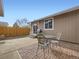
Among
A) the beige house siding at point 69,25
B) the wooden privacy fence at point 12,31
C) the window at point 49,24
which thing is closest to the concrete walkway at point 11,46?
the window at point 49,24

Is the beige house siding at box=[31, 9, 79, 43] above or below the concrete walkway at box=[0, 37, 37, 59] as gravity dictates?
above

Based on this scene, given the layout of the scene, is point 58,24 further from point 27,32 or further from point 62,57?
point 27,32

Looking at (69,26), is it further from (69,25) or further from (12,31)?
(12,31)

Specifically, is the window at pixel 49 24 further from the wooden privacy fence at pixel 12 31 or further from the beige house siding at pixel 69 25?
the wooden privacy fence at pixel 12 31

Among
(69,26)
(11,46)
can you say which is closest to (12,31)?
(11,46)

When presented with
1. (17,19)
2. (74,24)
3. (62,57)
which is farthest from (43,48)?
(17,19)

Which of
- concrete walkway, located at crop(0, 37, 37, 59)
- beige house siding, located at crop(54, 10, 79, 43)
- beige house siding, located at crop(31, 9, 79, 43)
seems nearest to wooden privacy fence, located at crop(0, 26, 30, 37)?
concrete walkway, located at crop(0, 37, 37, 59)

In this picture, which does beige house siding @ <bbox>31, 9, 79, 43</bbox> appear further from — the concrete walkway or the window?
the concrete walkway

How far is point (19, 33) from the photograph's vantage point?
2217 centimetres

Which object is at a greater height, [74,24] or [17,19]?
[17,19]

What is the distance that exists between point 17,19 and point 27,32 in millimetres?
15722

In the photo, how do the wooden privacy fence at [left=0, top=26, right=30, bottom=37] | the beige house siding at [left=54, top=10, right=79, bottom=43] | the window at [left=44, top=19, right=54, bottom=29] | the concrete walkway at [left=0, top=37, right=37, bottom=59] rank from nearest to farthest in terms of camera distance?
the concrete walkway at [left=0, top=37, right=37, bottom=59]
the beige house siding at [left=54, top=10, right=79, bottom=43]
the window at [left=44, top=19, right=54, bottom=29]
the wooden privacy fence at [left=0, top=26, right=30, bottom=37]

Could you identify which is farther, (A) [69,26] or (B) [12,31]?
(B) [12,31]

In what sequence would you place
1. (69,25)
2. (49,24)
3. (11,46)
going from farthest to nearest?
(49,24) < (69,25) < (11,46)
